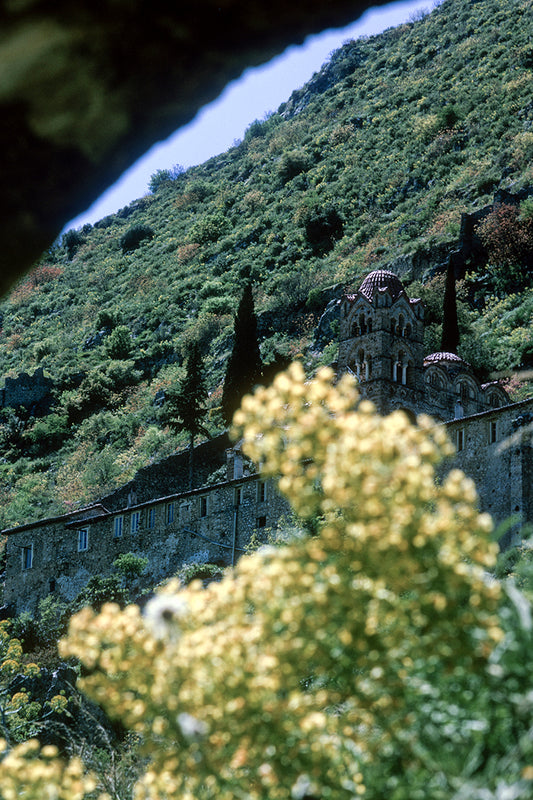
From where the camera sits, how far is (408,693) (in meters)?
6.19

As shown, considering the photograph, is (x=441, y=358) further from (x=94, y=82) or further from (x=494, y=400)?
(x=94, y=82)

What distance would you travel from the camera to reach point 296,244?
118 metres

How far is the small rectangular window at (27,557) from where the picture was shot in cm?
5669

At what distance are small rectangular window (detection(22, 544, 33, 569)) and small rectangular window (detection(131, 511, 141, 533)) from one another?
7669 millimetres

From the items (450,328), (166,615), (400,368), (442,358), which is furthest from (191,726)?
(450,328)

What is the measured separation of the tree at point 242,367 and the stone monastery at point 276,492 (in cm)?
554

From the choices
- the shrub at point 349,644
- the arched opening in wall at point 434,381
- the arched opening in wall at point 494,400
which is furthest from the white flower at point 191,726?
the arched opening in wall at point 434,381

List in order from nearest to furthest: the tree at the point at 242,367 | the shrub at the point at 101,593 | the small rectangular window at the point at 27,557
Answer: the shrub at the point at 101,593, the small rectangular window at the point at 27,557, the tree at the point at 242,367

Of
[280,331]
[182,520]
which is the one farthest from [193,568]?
[280,331]

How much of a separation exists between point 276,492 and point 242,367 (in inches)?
904

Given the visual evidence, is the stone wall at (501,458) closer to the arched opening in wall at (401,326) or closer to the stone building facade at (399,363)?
the stone building facade at (399,363)

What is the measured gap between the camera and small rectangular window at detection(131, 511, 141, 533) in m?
52.4

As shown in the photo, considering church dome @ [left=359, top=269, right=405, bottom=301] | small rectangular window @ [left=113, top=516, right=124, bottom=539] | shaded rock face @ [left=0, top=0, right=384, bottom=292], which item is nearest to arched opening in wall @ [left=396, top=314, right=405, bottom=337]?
church dome @ [left=359, top=269, right=405, bottom=301]

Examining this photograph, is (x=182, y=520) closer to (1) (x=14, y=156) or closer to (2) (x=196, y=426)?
(2) (x=196, y=426)
